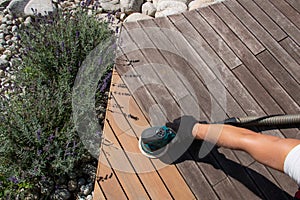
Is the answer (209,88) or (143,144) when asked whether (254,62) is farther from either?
(143,144)

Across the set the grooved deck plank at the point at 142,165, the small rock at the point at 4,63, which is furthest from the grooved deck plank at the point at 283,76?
the small rock at the point at 4,63

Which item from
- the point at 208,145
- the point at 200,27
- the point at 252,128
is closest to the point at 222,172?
the point at 208,145

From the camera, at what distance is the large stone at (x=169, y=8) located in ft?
11.8

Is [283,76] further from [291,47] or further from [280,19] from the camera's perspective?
[280,19]

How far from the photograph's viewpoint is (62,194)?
2.68m

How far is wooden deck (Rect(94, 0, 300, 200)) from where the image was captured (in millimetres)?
2572

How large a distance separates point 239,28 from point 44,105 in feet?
5.81

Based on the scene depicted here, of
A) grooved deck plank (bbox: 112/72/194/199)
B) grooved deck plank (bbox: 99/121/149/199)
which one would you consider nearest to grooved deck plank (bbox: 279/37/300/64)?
grooved deck plank (bbox: 112/72/194/199)

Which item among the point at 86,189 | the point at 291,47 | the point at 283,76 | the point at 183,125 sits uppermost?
the point at 291,47

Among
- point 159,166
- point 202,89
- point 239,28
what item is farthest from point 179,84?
point 239,28

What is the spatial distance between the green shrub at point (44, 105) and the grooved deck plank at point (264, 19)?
1.29 metres

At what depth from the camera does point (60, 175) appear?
2732mm

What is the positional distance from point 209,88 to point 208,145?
0.50 meters

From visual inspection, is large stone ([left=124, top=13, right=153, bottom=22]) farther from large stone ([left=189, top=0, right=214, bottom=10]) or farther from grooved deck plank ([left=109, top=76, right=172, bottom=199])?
grooved deck plank ([left=109, top=76, right=172, bottom=199])
